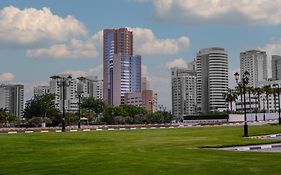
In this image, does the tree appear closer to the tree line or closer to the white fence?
the tree line

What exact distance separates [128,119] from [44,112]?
29.2 m

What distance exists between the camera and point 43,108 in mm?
143750

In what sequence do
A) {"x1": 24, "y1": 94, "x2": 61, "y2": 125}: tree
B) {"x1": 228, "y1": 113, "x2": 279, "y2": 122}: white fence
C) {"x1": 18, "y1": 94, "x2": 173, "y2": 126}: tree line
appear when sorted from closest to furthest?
1. {"x1": 228, "y1": 113, "x2": 279, "y2": 122}: white fence
2. {"x1": 18, "y1": 94, "x2": 173, "y2": 126}: tree line
3. {"x1": 24, "y1": 94, "x2": 61, "y2": 125}: tree

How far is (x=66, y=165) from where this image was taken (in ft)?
52.5

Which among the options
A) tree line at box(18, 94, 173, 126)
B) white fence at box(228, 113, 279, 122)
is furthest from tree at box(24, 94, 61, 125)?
white fence at box(228, 113, 279, 122)

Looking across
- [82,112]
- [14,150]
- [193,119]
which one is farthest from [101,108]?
[14,150]

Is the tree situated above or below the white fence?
above

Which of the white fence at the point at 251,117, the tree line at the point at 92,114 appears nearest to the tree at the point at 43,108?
the tree line at the point at 92,114

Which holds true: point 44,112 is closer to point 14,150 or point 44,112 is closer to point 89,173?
point 14,150

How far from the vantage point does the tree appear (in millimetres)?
143150

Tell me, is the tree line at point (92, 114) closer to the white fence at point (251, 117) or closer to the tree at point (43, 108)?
the tree at point (43, 108)

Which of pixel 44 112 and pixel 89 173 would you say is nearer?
pixel 89 173

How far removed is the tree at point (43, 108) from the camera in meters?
143

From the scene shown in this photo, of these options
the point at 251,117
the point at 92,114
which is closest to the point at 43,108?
the point at 92,114
